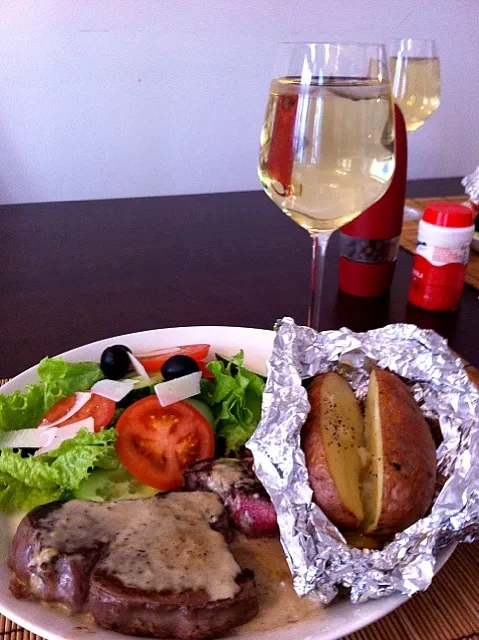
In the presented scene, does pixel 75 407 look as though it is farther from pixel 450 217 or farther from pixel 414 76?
pixel 414 76

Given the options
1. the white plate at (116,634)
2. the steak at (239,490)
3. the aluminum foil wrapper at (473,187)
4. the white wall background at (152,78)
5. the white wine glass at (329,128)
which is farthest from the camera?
the white wall background at (152,78)

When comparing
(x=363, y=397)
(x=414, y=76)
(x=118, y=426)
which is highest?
(x=414, y=76)

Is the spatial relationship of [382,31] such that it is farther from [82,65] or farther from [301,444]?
[301,444]

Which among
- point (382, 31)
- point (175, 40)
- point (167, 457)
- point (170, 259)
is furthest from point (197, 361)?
point (382, 31)

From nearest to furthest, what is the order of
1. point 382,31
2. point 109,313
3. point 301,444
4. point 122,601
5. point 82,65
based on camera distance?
point 122,601 < point 301,444 < point 109,313 < point 82,65 < point 382,31

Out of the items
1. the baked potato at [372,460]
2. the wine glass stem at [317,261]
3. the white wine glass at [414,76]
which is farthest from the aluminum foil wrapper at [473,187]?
the baked potato at [372,460]

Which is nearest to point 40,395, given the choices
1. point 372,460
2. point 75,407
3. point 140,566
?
point 75,407

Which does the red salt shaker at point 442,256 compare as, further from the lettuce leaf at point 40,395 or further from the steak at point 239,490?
the lettuce leaf at point 40,395
